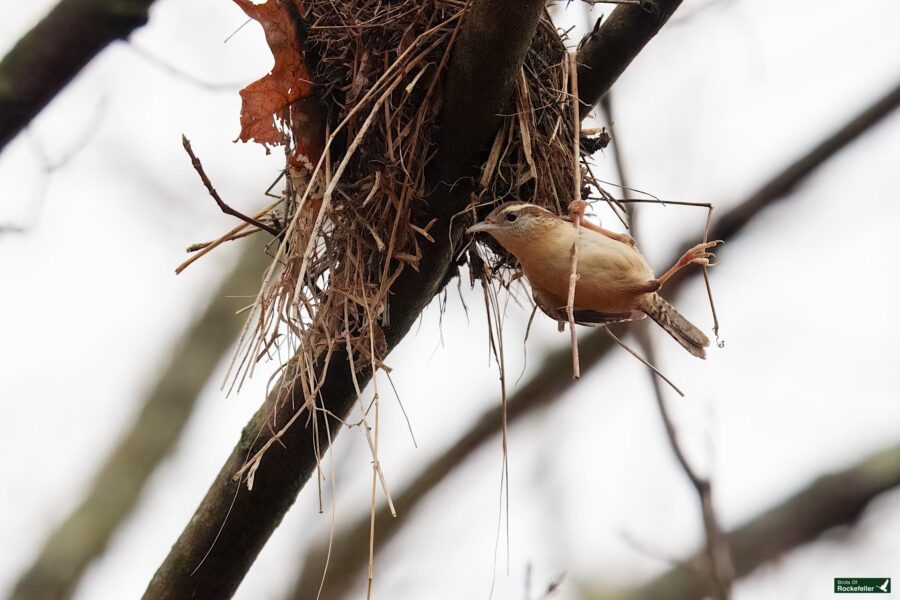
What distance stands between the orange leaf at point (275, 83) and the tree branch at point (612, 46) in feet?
2.67

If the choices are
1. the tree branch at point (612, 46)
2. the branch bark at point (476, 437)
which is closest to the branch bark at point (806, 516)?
the branch bark at point (476, 437)

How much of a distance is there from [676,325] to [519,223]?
1.73 ft

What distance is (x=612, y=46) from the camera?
2.58 metres

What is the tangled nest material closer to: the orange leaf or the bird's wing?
the orange leaf

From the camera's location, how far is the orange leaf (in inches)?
94.3

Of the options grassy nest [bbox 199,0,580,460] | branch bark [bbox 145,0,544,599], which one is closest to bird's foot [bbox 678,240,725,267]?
grassy nest [bbox 199,0,580,460]

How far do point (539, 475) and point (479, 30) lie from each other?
162 inches

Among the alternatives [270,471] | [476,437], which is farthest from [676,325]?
[476,437]

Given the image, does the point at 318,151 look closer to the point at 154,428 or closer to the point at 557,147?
the point at 557,147

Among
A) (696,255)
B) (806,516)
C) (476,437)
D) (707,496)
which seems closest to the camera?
(707,496)

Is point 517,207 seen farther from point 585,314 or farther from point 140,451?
point 140,451

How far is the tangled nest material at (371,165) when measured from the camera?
2277 mm

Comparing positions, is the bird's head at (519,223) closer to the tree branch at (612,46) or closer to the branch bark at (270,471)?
the branch bark at (270,471)

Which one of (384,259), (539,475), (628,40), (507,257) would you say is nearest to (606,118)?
(628,40)
